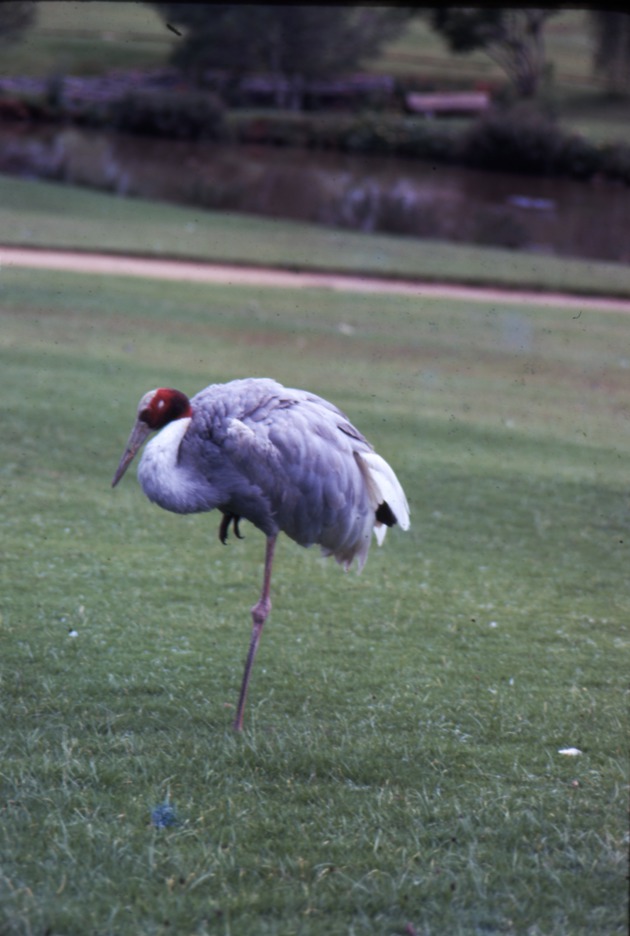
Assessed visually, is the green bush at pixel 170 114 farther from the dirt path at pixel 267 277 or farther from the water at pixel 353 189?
the dirt path at pixel 267 277

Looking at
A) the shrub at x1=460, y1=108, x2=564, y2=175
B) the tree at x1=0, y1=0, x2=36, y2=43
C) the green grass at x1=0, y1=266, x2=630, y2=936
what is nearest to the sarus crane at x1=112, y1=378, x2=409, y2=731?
the green grass at x1=0, y1=266, x2=630, y2=936

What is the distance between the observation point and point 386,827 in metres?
4.00

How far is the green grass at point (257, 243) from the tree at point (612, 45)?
14.6 ft

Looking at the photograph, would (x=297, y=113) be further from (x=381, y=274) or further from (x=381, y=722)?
(x=381, y=722)

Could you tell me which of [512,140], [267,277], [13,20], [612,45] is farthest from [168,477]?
[512,140]

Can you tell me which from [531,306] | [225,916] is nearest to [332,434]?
[225,916]

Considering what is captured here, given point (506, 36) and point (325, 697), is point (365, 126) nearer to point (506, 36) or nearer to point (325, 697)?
point (506, 36)

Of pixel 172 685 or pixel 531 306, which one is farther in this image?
Answer: pixel 531 306

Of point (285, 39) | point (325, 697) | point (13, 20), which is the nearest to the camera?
point (325, 697)

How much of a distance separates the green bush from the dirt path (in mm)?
9351

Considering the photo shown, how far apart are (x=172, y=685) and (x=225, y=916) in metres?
1.90

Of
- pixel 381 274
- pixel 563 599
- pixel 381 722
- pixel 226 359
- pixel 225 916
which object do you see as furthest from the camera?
pixel 381 274

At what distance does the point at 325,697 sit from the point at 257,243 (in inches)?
704

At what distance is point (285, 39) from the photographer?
79.1 feet
